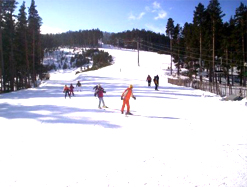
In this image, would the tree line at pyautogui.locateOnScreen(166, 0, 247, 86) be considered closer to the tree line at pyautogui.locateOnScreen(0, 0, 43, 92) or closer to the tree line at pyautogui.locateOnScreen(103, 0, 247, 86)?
the tree line at pyautogui.locateOnScreen(103, 0, 247, 86)

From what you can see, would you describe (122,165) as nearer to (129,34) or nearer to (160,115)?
(160,115)

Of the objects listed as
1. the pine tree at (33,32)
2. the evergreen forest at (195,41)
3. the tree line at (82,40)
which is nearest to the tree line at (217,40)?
the evergreen forest at (195,41)

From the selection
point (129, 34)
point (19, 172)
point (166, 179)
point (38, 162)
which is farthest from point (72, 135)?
point (129, 34)

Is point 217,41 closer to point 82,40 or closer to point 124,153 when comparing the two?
point 124,153

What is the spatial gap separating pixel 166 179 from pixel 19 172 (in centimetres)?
355

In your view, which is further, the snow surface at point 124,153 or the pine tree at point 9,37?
the pine tree at point 9,37

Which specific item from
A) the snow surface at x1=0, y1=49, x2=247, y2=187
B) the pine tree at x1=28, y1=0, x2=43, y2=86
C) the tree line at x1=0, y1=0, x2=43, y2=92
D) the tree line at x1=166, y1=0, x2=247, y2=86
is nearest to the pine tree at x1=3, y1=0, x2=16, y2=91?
the tree line at x1=0, y1=0, x2=43, y2=92

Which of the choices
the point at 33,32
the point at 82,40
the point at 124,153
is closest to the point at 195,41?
the point at 33,32

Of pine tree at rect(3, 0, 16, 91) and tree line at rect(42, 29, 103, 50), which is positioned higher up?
tree line at rect(42, 29, 103, 50)

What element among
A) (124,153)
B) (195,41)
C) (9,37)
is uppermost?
(195,41)

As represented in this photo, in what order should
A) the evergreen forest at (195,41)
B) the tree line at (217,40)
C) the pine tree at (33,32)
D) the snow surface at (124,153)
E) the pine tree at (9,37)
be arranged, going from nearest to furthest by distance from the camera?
the snow surface at (124,153), the pine tree at (9,37), the evergreen forest at (195,41), the tree line at (217,40), the pine tree at (33,32)

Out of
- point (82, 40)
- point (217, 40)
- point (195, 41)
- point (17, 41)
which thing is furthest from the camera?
point (82, 40)

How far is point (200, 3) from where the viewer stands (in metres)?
34.7

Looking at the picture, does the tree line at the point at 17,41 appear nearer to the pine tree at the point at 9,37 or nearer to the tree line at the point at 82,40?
the pine tree at the point at 9,37
